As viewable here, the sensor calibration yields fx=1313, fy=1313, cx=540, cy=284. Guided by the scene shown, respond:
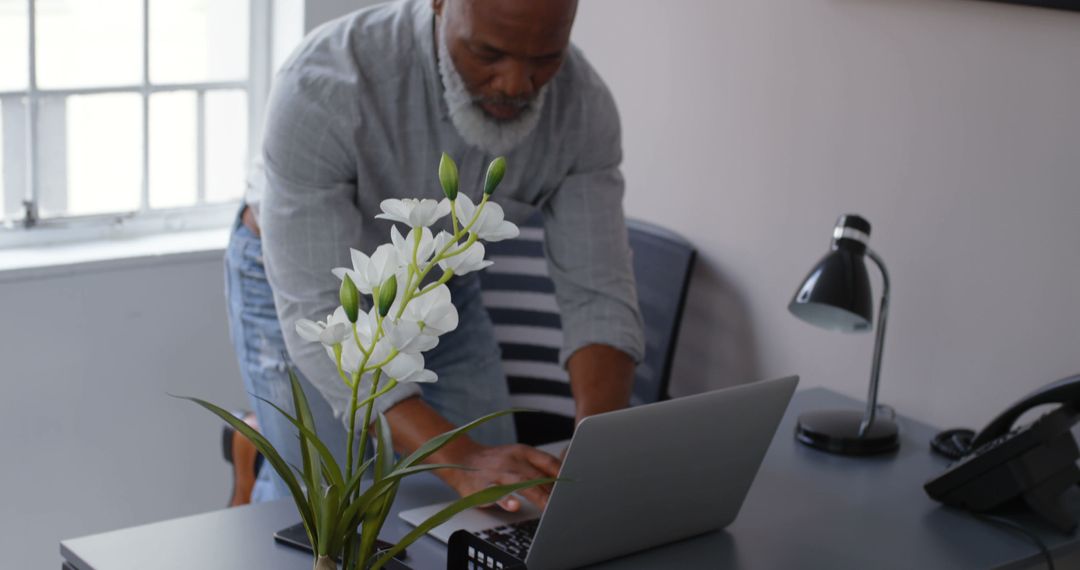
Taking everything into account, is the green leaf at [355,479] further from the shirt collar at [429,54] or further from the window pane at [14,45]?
the window pane at [14,45]

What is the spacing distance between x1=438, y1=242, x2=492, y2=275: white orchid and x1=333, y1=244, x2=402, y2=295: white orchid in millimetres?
42

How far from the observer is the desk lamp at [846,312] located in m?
2.03

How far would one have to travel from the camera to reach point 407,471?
1160 millimetres

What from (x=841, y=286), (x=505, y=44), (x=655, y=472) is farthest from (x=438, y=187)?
(x=655, y=472)

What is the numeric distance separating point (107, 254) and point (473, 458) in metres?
1.36

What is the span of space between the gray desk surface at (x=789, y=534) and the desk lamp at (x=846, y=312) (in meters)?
0.03

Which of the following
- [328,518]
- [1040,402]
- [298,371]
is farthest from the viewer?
[298,371]

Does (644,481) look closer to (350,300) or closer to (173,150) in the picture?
(350,300)

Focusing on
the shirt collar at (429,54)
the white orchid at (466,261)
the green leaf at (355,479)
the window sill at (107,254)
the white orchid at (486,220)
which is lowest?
the window sill at (107,254)

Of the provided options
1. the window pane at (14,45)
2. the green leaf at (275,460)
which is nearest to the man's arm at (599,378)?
the green leaf at (275,460)

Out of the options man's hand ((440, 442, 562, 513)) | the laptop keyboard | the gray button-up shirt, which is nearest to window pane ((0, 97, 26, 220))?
the gray button-up shirt

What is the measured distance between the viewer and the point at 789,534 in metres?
1.82

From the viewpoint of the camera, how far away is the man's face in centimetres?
188

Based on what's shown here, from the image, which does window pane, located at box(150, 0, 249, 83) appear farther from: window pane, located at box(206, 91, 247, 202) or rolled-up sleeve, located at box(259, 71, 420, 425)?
rolled-up sleeve, located at box(259, 71, 420, 425)
